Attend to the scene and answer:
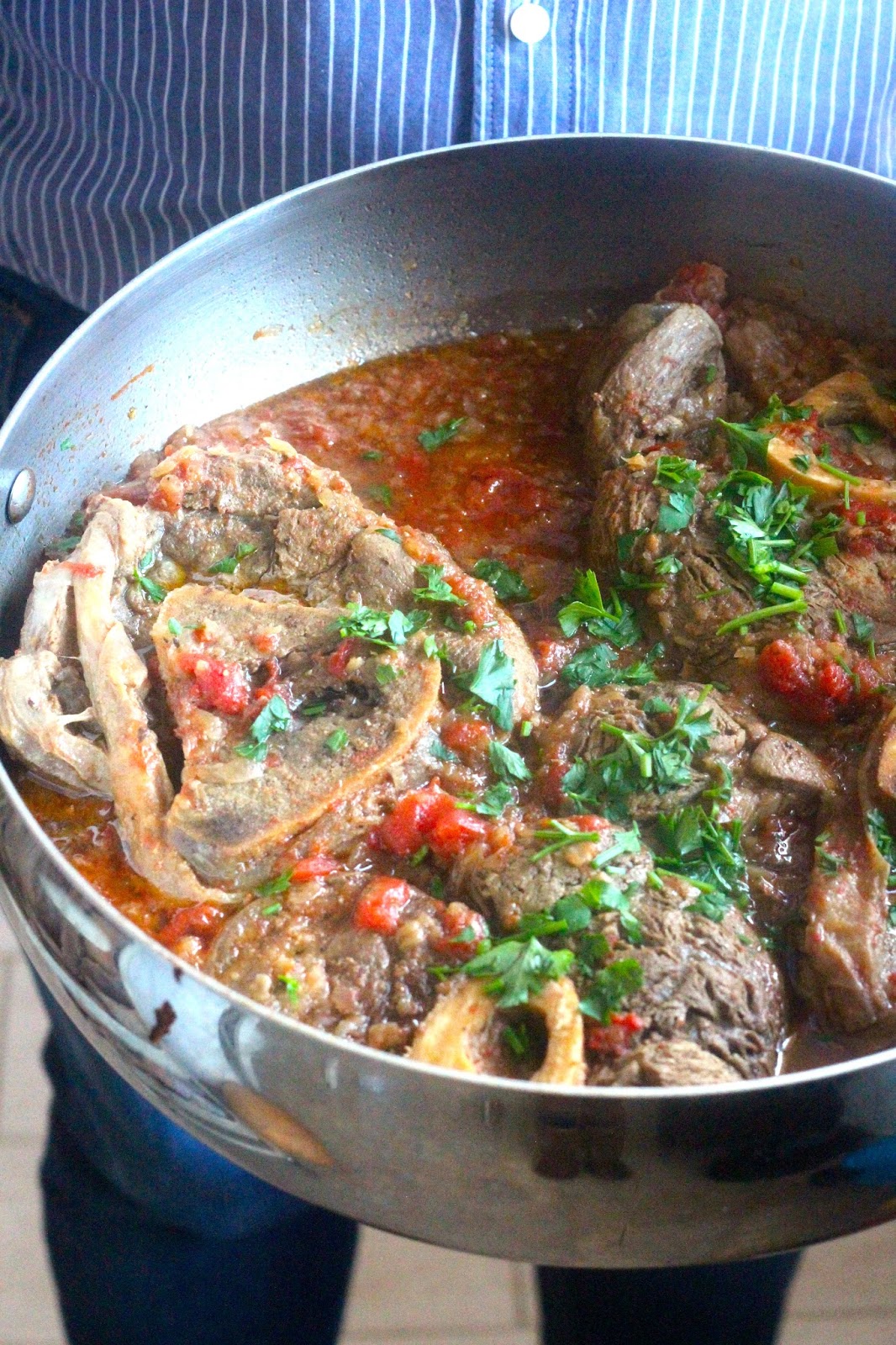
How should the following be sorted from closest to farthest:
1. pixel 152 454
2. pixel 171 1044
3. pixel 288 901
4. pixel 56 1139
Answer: pixel 171 1044 → pixel 288 901 → pixel 152 454 → pixel 56 1139

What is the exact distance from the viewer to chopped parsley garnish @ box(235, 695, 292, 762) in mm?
2148

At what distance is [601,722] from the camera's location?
2.21 m

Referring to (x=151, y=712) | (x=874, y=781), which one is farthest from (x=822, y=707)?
(x=151, y=712)

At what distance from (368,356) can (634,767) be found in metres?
1.33

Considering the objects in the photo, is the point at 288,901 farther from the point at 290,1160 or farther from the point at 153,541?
the point at 153,541

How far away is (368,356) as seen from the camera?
9.96ft

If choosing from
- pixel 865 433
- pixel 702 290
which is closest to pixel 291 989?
pixel 865 433

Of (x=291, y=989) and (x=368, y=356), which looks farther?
(x=368, y=356)

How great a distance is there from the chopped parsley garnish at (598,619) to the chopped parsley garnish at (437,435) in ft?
1.82

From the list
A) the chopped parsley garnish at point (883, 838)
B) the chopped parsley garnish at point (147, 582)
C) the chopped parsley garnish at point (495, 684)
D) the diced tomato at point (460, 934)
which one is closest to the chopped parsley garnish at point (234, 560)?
the chopped parsley garnish at point (147, 582)

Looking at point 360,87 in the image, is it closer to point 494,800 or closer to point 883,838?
point 494,800

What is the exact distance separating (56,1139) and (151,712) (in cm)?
170

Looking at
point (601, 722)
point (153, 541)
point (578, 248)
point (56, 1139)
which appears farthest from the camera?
point (56, 1139)

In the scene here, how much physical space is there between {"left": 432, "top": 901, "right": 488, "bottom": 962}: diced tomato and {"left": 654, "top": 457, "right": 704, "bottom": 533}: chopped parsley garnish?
862 millimetres
